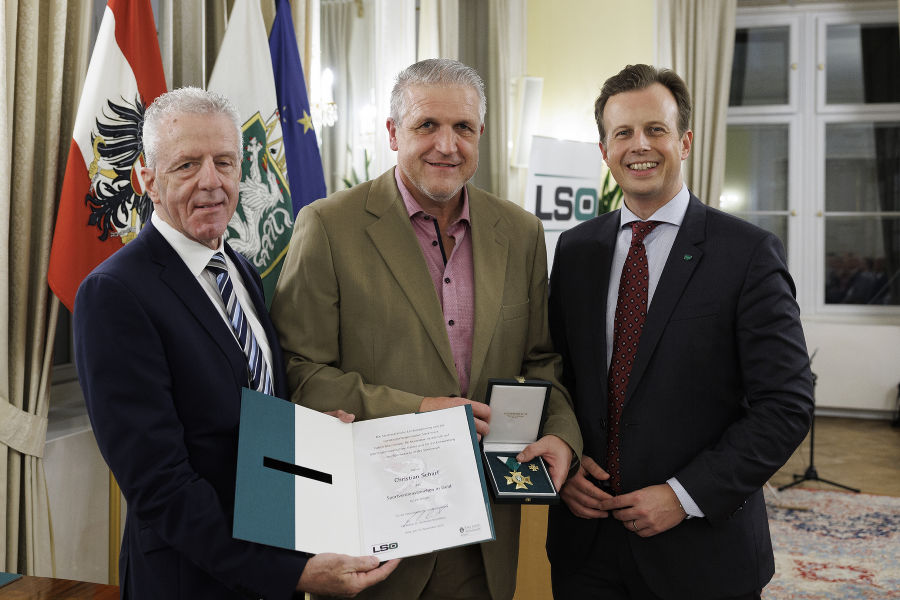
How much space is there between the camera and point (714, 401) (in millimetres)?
1671

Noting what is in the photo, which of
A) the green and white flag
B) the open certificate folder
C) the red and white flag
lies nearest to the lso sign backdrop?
the green and white flag

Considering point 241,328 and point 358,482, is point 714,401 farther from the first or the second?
point 241,328

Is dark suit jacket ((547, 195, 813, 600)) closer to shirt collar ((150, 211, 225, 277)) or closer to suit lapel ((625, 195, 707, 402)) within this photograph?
suit lapel ((625, 195, 707, 402))

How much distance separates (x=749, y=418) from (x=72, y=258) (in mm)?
1736

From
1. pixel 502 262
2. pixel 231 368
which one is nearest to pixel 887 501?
pixel 502 262

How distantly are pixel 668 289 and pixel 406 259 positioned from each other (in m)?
0.60

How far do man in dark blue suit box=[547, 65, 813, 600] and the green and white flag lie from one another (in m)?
1.27

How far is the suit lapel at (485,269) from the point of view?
171cm

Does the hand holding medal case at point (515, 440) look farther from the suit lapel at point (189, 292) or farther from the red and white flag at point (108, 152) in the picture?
the red and white flag at point (108, 152)

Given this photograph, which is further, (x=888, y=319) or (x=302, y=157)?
(x=888, y=319)

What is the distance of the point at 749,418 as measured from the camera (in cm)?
163

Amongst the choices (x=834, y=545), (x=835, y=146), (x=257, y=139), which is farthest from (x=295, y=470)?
(x=835, y=146)

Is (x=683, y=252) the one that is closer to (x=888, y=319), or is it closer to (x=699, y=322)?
(x=699, y=322)

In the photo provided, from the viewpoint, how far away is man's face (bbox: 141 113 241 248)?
138 cm
